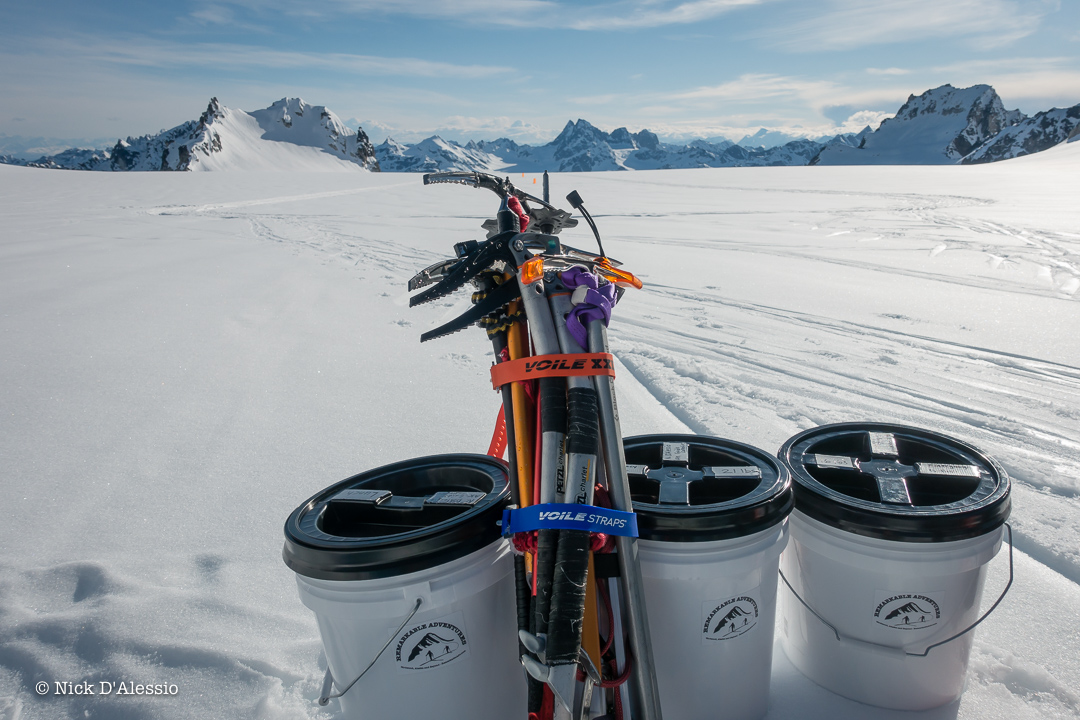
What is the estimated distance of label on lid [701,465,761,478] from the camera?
4.81ft

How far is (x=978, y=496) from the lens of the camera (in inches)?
55.3

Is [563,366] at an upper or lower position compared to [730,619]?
upper

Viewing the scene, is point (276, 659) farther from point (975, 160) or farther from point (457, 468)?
point (975, 160)

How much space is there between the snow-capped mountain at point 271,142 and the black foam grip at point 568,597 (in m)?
77.2

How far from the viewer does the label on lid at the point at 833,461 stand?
1.57 m

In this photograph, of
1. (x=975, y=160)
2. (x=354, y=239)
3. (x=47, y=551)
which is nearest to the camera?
(x=47, y=551)

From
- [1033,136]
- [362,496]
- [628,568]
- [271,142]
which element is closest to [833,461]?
[628,568]

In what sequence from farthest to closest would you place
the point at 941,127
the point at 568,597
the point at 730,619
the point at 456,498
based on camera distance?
the point at 941,127 < the point at 456,498 < the point at 730,619 < the point at 568,597

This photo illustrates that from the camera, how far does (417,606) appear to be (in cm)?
122

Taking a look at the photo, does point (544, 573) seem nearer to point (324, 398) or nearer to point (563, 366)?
point (563, 366)

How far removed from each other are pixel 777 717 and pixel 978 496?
31.8 inches

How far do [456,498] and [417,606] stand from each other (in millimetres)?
305

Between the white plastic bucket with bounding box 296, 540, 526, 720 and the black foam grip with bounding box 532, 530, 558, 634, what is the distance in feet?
0.59

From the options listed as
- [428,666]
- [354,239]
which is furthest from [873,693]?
[354,239]
